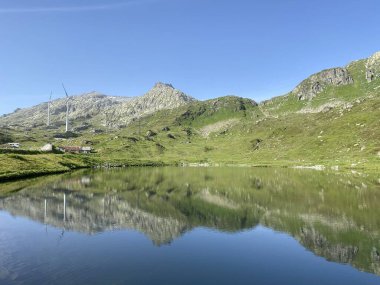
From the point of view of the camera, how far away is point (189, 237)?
57.3 meters

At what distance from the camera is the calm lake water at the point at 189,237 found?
38.9 m

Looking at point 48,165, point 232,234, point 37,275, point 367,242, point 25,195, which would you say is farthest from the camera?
point 48,165

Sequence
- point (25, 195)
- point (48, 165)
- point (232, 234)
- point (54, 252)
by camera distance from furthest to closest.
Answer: point (48, 165), point (25, 195), point (232, 234), point (54, 252)

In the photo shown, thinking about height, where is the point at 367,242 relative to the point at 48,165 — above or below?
below

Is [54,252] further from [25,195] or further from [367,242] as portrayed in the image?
[25,195]

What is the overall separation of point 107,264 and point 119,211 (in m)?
37.3

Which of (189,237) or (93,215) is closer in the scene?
(189,237)

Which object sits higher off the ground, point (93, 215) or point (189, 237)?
point (93, 215)

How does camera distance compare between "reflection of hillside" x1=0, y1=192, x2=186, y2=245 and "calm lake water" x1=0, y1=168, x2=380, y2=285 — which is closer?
"calm lake water" x1=0, y1=168, x2=380, y2=285

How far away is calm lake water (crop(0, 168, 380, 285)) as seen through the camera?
38.9 meters

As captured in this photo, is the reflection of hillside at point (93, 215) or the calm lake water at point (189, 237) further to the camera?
the reflection of hillside at point (93, 215)

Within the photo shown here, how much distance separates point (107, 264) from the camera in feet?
137

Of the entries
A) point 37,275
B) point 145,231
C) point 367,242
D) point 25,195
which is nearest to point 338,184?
point 367,242

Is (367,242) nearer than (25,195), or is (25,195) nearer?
(367,242)
